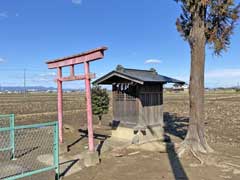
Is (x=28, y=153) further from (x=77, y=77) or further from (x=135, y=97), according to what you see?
(x=135, y=97)

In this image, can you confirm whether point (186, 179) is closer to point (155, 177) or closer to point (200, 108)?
point (155, 177)

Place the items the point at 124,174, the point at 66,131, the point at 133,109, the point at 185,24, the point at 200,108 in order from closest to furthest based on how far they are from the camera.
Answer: the point at 124,174
the point at 200,108
the point at 185,24
the point at 133,109
the point at 66,131

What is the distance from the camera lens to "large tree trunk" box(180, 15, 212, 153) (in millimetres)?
7852

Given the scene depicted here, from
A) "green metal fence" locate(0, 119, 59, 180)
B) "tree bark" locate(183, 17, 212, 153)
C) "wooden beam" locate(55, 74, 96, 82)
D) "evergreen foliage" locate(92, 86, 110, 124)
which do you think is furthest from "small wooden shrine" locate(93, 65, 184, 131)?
"green metal fence" locate(0, 119, 59, 180)

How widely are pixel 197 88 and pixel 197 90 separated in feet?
0.21

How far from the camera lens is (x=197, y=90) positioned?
796 cm

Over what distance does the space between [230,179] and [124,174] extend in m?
2.37

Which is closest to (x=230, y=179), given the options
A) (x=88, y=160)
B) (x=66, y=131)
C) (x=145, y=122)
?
(x=88, y=160)

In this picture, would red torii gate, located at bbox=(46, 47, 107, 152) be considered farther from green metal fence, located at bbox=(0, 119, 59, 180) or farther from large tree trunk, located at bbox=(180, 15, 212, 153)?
large tree trunk, located at bbox=(180, 15, 212, 153)

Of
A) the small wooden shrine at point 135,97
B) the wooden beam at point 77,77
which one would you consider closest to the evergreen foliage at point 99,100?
the small wooden shrine at point 135,97

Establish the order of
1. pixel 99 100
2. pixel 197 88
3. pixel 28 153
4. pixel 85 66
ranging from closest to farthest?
pixel 85 66, pixel 28 153, pixel 197 88, pixel 99 100

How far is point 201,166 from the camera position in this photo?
21.4 feet

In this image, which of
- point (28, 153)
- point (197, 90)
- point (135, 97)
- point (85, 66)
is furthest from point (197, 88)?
point (28, 153)

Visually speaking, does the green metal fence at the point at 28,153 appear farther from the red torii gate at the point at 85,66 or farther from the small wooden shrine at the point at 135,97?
the small wooden shrine at the point at 135,97
